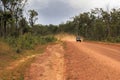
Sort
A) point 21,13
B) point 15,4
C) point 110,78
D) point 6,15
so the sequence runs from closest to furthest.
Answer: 1. point 110,78
2. point 6,15
3. point 15,4
4. point 21,13

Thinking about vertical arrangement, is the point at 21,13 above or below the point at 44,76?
above

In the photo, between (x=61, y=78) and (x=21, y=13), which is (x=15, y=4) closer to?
(x=21, y=13)

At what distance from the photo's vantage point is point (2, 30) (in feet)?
152

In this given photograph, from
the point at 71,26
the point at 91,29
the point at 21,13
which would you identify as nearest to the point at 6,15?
the point at 21,13

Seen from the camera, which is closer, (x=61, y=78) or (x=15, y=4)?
(x=61, y=78)

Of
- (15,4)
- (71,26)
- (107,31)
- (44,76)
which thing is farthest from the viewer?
(71,26)

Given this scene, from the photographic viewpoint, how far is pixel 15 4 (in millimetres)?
52906

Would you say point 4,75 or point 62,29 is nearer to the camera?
point 4,75

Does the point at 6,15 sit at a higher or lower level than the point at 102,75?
higher

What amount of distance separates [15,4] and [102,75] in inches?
1666

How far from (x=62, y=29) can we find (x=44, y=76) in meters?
112

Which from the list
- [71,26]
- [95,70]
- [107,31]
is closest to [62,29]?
[71,26]

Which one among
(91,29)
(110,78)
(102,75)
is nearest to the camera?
(110,78)

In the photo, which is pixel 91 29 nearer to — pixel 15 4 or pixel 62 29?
pixel 62 29
